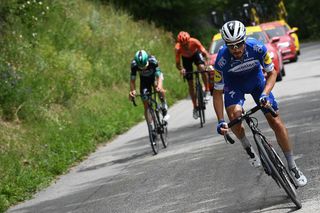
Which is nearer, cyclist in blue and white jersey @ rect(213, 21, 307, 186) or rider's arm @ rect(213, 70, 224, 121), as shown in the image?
cyclist in blue and white jersey @ rect(213, 21, 307, 186)

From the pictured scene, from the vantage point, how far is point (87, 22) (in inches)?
1136

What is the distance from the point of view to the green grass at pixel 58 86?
14556 millimetres

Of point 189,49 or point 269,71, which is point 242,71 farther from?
point 189,49

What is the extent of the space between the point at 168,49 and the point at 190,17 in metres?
6.57

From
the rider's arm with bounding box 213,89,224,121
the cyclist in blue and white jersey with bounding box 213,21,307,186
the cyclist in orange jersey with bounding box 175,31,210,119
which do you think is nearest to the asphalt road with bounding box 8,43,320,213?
the cyclist in blue and white jersey with bounding box 213,21,307,186

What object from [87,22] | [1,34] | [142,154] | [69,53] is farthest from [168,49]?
[142,154]

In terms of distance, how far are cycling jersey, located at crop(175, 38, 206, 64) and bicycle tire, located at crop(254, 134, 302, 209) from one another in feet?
29.4

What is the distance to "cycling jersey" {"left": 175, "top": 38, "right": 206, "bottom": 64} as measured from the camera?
17.4 metres

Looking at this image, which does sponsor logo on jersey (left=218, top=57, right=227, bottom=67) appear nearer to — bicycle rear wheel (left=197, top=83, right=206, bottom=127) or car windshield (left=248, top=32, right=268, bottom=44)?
bicycle rear wheel (left=197, top=83, right=206, bottom=127)

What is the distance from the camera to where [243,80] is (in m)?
8.93

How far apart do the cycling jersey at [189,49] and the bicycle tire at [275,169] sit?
29.4 ft

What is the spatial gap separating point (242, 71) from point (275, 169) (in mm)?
1163

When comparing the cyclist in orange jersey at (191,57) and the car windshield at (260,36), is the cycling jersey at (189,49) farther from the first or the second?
the car windshield at (260,36)

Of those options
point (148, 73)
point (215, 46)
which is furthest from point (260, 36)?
point (148, 73)
